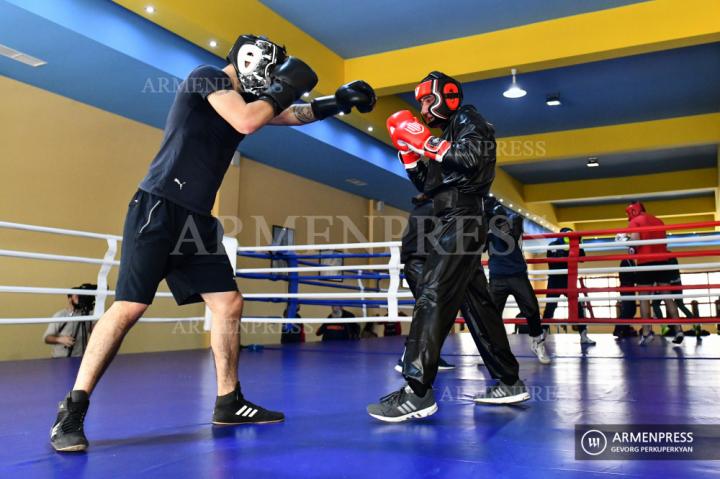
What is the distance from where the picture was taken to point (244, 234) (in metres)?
7.31

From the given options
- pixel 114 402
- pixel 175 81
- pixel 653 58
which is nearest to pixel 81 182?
pixel 175 81

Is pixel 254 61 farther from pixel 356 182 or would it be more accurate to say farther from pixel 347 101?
pixel 356 182

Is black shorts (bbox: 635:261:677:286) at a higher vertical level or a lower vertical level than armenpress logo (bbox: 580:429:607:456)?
higher

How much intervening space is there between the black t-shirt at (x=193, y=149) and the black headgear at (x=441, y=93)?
0.71m

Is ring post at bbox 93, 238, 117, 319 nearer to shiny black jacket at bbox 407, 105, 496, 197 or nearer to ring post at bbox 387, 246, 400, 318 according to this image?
ring post at bbox 387, 246, 400, 318

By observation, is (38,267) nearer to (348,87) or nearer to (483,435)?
(348,87)

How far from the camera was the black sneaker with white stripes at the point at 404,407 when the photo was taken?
5.56 ft

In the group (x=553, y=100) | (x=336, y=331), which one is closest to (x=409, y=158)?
(x=336, y=331)

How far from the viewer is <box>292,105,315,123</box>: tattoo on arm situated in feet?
6.19

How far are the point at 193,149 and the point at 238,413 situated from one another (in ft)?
2.57

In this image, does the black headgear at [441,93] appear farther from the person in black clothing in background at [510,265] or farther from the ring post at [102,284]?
the ring post at [102,284]

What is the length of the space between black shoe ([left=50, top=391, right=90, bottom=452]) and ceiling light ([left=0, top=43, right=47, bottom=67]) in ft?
12.8

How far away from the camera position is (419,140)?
1.90 m

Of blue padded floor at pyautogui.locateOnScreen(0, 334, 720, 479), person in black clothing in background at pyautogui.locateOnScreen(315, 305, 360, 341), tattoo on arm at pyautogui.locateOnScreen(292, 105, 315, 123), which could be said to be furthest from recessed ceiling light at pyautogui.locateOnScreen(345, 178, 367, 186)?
tattoo on arm at pyautogui.locateOnScreen(292, 105, 315, 123)
